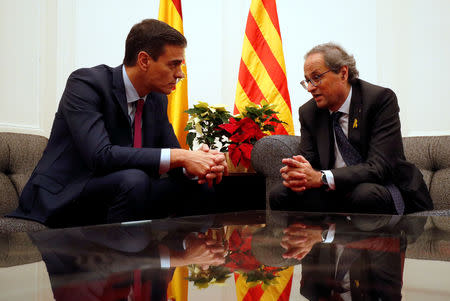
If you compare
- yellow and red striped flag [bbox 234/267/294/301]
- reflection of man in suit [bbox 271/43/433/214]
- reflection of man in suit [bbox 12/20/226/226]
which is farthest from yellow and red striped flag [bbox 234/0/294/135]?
yellow and red striped flag [bbox 234/267/294/301]

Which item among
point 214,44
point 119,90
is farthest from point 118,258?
point 214,44

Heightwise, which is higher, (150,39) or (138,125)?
(150,39)

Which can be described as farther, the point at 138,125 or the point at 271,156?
the point at 271,156

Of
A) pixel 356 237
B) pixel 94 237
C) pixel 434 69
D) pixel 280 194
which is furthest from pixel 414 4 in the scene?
pixel 94 237

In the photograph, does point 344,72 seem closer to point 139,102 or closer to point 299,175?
point 299,175

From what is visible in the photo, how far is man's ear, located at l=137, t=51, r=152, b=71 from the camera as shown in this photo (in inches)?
67.2

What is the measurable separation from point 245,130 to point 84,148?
98cm

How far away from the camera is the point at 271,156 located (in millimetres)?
1868

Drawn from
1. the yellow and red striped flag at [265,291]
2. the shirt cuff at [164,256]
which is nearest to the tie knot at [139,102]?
the shirt cuff at [164,256]

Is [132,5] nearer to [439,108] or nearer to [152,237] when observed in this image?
[439,108]

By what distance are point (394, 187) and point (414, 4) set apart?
1.48 metres

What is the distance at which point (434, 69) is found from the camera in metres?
2.59

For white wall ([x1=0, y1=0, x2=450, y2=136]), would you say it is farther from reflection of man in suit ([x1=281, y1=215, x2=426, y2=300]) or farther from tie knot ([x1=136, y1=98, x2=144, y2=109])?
reflection of man in suit ([x1=281, y1=215, x2=426, y2=300])

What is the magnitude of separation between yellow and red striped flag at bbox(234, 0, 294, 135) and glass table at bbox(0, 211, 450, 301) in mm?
1920
